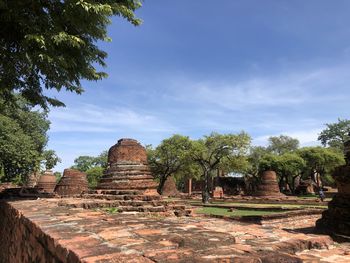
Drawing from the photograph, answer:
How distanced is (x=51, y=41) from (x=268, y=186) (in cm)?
2764

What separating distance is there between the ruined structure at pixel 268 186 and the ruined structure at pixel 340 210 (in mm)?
20950

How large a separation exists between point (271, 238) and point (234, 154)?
75.8 feet

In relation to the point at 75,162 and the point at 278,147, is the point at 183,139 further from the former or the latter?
the point at 75,162

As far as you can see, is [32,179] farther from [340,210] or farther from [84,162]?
[84,162]

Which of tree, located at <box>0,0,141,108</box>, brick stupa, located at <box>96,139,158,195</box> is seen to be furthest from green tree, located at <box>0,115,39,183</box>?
tree, located at <box>0,0,141,108</box>

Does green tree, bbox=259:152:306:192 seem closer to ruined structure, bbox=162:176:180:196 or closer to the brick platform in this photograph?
ruined structure, bbox=162:176:180:196

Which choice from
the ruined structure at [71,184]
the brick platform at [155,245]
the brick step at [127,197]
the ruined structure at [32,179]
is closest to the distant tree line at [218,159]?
the ruined structure at [71,184]

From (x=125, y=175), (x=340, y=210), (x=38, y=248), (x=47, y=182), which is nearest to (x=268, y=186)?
(x=47, y=182)

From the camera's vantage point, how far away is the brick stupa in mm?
10531

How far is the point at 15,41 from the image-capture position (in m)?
7.27

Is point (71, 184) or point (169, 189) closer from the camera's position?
point (71, 184)

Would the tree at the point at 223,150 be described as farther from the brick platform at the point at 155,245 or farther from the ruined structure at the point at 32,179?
the brick platform at the point at 155,245

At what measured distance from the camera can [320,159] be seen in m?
35.0

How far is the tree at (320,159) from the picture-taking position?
34500 mm
